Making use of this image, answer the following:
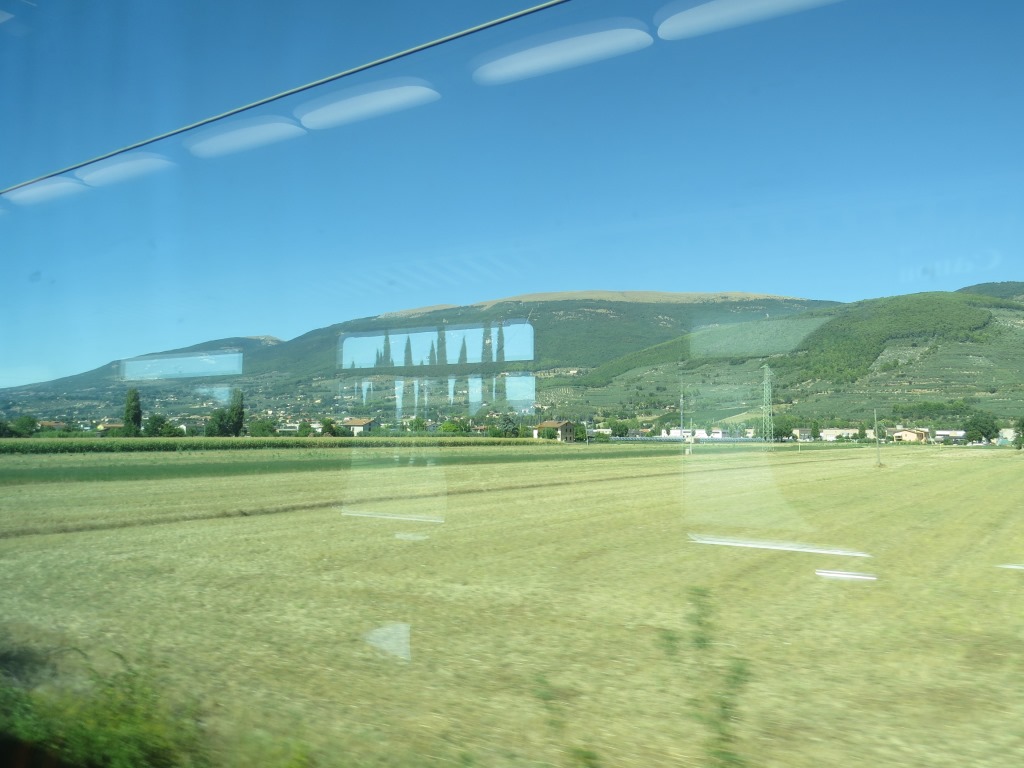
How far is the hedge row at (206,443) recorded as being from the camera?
1378 cm

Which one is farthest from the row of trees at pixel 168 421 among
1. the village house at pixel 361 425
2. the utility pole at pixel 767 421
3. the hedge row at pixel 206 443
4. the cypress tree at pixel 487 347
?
the utility pole at pixel 767 421

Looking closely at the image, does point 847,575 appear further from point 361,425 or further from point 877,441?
point 361,425

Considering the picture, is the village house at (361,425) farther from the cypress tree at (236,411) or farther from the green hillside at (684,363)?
the cypress tree at (236,411)

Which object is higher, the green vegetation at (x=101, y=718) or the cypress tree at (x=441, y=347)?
the cypress tree at (x=441, y=347)

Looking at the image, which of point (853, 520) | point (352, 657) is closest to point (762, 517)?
point (853, 520)

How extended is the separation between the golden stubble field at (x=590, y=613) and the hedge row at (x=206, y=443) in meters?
1.11

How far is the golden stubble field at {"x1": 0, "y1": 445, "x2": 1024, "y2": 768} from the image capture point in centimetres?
423

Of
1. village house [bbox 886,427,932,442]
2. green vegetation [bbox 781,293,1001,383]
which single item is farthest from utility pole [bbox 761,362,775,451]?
village house [bbox 886,427,932,442]

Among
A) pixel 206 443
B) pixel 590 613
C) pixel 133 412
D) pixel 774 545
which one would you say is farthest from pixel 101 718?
pixel 206 443

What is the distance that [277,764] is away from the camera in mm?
3873

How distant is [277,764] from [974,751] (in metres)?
3.35

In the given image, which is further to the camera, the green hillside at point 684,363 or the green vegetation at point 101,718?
the green hillside at point 684,363

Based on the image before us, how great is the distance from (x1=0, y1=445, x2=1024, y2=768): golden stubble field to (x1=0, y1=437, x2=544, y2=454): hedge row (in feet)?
3.65

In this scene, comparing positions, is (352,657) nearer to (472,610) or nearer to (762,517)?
(472,610)
